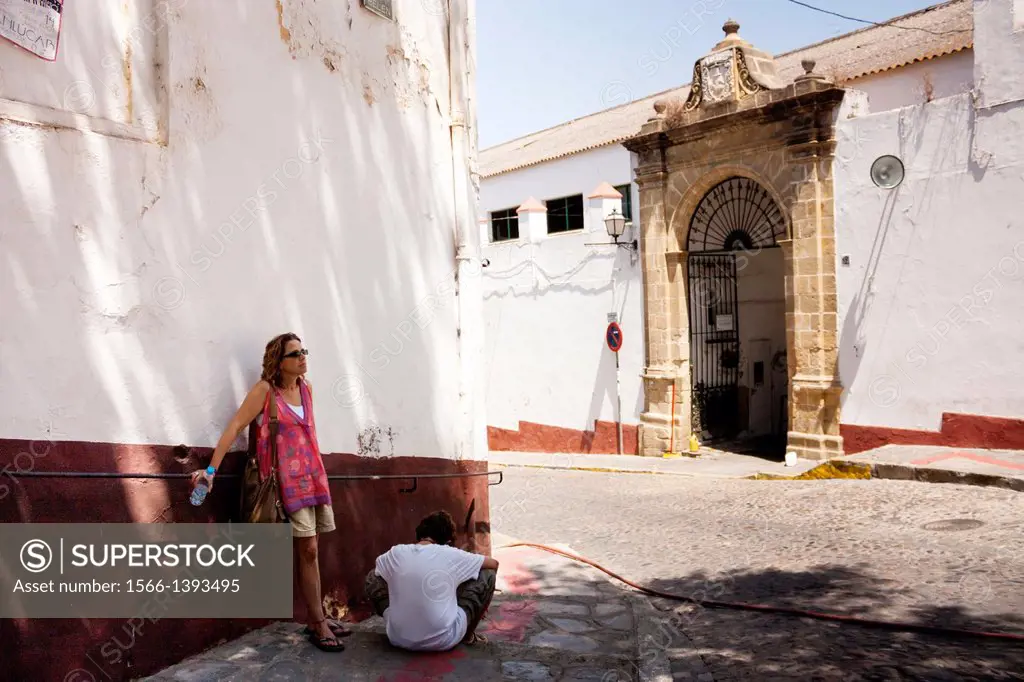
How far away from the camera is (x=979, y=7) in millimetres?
10078

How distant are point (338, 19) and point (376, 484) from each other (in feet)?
9.10

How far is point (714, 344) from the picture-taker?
1472cm

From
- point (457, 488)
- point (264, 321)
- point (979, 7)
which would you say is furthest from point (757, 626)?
point (979, 7)

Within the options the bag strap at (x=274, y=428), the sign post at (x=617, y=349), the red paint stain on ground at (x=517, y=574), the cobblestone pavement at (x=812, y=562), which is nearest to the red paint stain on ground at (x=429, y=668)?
the bag strap at (x=274, y=428)

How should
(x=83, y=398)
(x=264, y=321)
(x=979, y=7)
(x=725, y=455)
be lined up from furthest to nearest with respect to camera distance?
(x=725, y=455) < (x=979, y=7) < (x=264, y=321) < (x=83, y=398)

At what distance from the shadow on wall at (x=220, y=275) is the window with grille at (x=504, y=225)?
1157 cm

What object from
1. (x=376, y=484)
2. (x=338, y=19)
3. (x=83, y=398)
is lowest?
(x=376, y=484)

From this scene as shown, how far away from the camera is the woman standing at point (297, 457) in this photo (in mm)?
4176

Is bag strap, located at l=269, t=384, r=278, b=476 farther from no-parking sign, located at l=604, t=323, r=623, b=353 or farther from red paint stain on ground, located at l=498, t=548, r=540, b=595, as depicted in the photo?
no-parking sign, located at l=604, t=323, r=623, b=353

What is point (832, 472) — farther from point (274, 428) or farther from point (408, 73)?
point (274, 428)

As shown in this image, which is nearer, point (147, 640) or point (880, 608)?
point (147, 640)

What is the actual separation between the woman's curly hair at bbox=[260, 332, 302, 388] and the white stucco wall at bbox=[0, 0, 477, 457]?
199mm

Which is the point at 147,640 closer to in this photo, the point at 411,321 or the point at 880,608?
the point at 411,321

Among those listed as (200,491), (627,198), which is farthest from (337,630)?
(627,198)
